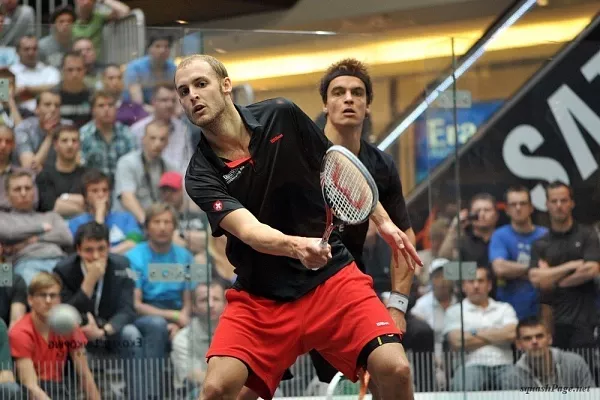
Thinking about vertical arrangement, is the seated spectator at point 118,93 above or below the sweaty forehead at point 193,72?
above

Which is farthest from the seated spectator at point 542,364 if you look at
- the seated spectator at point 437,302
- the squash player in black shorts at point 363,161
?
the squash player in black shorts at point 363,161

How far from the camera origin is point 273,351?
162 inches

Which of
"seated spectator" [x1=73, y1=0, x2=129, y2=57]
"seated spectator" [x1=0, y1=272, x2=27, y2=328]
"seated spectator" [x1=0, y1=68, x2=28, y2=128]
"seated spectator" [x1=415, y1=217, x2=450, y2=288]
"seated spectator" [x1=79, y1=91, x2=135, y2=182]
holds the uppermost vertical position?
"seated spectator" [x1=73, y1=0, x2=129, y2=57]

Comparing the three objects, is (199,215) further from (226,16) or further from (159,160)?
(226,16)

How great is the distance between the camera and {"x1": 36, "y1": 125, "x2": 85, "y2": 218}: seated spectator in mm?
5992

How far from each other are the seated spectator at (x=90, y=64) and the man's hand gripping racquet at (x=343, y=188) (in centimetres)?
267

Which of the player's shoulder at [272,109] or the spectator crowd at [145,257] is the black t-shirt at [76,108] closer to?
the spectator crowd at [145,257]

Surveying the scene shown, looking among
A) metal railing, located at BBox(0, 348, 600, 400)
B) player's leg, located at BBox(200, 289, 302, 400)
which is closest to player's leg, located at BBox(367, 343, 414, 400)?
player's leg, located at BBox(200, 289, 302, 400)

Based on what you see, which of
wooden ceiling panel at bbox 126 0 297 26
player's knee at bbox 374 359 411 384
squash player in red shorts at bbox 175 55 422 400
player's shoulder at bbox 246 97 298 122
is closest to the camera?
player's knee at bbox 374 359 411 384

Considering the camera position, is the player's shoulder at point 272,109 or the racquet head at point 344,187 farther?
the player's shoulder at point 272,109

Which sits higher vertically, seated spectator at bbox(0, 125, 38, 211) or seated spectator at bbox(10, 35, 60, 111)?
seated spectator at bbox(10, 35, 60, 111)

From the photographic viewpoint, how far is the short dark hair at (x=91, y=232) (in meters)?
5.96

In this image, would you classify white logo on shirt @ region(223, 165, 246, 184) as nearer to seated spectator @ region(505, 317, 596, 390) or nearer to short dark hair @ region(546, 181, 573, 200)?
seated spectator @ region(505, 317, 596, 390)

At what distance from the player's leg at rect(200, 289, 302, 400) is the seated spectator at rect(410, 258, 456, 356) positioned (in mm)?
2046
